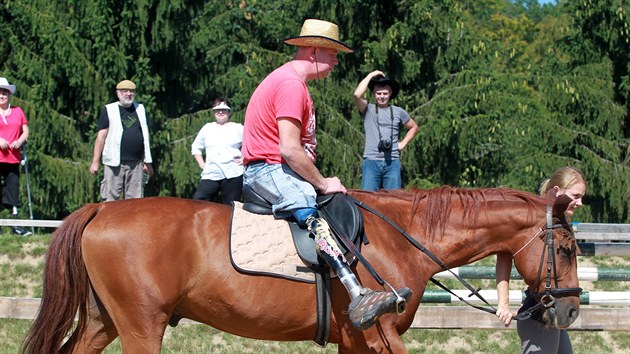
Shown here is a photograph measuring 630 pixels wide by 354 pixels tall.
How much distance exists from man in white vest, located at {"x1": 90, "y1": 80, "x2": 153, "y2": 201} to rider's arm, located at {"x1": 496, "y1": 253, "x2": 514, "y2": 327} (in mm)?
5844

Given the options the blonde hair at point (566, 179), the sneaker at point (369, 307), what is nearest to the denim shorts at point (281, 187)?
the sneaker at point (369, 307)

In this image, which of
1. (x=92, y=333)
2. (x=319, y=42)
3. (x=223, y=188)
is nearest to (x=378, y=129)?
(x=223, y=188)

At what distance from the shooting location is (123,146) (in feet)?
37.6

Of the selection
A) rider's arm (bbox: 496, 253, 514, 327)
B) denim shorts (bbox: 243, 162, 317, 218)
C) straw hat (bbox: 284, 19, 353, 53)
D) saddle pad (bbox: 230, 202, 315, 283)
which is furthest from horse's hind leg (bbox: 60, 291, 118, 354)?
rider's arm (bbox: 496, 253, 514, 327)

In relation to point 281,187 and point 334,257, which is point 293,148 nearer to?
point 281,187

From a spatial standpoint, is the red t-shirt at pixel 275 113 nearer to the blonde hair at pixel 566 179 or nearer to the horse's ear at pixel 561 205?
the horse's ear at pixel 561 205

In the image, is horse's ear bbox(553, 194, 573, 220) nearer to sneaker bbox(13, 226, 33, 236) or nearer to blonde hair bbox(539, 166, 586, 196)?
blonde hair bbox(539, 166, 586, 196)

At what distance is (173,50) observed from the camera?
58.3ft

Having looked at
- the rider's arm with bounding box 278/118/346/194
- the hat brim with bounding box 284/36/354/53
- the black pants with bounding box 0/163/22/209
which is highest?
the hat brim with bounding box 284/36/354/53

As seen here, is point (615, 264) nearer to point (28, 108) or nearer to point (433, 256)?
point (433, 256)

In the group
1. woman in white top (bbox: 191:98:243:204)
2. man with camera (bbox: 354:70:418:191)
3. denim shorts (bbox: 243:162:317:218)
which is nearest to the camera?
denim shorts (bbox: 243:162:317:218)

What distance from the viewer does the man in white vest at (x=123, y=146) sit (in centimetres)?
1144

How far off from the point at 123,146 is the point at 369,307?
6.32 meters

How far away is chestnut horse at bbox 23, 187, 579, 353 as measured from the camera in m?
6.12
